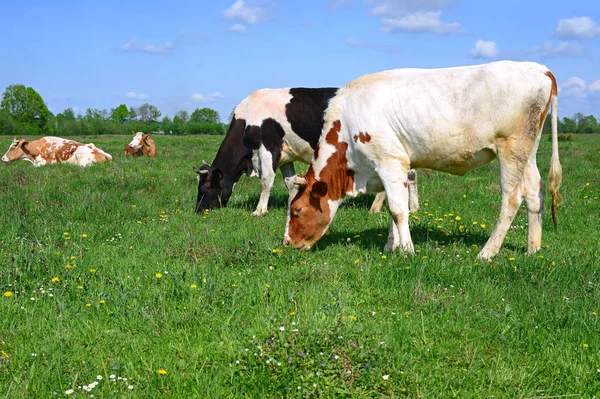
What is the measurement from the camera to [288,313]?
16.0ft

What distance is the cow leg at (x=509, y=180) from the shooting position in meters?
6.76

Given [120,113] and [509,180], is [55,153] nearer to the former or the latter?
[509,180]

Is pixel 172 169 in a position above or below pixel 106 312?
above

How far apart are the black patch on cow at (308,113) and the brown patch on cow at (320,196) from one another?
3.18m

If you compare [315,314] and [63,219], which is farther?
[63,219]

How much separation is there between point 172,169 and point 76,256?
32.1 ft

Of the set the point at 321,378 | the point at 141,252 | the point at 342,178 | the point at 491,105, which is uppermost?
the point at 491,105

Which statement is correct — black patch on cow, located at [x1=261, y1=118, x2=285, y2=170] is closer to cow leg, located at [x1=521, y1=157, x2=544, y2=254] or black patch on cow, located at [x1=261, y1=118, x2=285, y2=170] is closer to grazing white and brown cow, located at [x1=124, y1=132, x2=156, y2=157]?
cow leg, located at [x1=521, y1=157, x2=544, y2=254]

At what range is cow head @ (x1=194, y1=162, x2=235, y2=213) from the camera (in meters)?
11.2

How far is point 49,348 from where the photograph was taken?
14.0ft

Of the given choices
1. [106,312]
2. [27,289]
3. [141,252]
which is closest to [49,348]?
[106,312]

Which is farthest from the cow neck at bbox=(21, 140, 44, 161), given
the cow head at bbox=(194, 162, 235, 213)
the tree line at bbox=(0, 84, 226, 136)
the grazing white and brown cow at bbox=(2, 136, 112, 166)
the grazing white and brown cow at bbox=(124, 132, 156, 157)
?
the tree line at bbox=(0, 84, 226, 136)

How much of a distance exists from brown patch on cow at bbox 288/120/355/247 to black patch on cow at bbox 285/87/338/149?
3177 mm

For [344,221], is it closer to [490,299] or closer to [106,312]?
[490,299]
